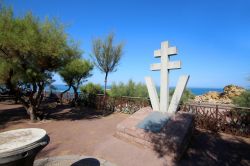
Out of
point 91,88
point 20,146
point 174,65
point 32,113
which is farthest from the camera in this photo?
point 91,88

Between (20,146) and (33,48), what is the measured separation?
5297mm

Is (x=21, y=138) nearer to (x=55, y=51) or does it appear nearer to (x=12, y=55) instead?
(x=55, y=51)

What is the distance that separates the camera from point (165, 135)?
526 centimetres

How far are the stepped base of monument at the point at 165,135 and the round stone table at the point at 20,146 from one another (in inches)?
117

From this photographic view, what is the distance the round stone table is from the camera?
2.70 metres

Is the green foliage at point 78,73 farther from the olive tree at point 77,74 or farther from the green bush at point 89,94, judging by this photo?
the green bush at point 89,94

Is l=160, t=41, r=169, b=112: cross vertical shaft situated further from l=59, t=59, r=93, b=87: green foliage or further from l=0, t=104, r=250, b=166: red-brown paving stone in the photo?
l=59, t=59, r=93, b=87: green foliage

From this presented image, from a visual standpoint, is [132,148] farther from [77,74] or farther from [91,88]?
[91,88]

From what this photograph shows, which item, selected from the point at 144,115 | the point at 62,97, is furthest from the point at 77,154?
the point at 62,97

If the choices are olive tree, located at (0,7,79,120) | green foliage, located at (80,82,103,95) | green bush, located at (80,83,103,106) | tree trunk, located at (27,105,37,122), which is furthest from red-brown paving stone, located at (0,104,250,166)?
green foliage, located at (80,82,103,95)

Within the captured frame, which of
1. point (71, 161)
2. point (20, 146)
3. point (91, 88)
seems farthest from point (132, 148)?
point (91, 88)

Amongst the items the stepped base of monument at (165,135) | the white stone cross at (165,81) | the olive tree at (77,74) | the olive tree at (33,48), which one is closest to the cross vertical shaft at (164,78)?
the white stone cross at (165,81)

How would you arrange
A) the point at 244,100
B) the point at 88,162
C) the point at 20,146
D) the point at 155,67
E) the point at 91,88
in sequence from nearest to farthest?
the point at 20,146, the point at 88,162, the point at 155,67, the point at 244,100, the point at 91,88

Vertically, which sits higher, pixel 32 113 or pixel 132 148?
pixel 32 113
